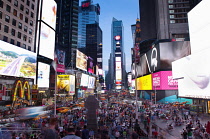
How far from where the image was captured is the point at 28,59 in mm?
49188

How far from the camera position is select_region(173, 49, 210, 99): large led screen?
2733 centimetres

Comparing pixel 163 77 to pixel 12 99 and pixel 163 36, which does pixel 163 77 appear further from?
pixel 12 99

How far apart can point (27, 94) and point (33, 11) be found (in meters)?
27.3

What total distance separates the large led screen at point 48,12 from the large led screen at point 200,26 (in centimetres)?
4678

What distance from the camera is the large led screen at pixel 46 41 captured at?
5825 centimetres

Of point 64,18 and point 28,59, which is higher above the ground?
point 64,18

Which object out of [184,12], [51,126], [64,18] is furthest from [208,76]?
[64,18]

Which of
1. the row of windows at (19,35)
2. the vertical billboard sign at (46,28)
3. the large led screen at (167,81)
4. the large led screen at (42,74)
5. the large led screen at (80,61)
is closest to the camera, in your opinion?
the row of windows at (19,35)

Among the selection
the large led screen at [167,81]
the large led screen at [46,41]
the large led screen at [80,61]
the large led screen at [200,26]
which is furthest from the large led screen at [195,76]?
the large led screen at [80,61]

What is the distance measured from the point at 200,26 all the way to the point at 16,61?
1685 inches

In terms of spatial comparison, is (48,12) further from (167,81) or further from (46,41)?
(167,81)

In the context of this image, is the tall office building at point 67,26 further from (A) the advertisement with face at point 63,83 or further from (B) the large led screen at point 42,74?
(B) the large led screen at point 42,74

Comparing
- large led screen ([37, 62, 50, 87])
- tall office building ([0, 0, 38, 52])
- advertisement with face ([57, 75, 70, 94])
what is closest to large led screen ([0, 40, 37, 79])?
tall office building ([0, 0, 38, 52])

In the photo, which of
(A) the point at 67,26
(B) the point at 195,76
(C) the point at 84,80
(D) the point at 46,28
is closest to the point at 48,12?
(D) the point at 46,28
